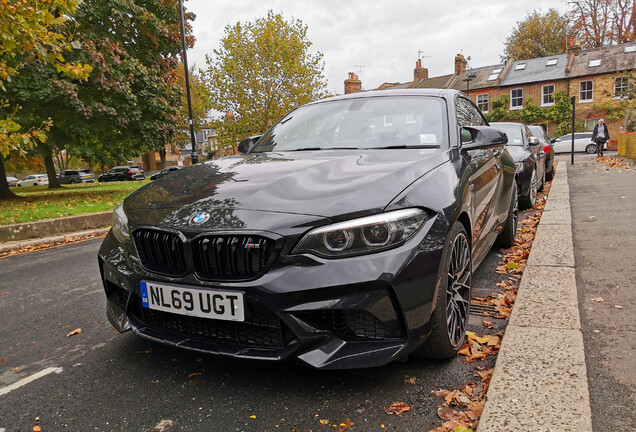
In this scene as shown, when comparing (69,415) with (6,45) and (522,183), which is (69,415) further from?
(522,183)

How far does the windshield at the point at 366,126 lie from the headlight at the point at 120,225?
1.26m

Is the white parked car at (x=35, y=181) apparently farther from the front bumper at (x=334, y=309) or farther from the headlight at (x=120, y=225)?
the front bumper at (x=334, y=309)

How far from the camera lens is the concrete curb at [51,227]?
24.1ft

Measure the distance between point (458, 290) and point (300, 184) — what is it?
1.13m

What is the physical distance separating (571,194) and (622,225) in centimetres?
365

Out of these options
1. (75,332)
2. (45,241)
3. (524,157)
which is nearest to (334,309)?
(75,332)

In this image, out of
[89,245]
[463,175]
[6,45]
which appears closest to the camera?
[463,175]

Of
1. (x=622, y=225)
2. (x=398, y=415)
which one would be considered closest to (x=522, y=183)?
(x=622, y=225)

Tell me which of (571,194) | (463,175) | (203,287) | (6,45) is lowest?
(571,194)

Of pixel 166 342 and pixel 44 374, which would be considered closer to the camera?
pixel 166 342

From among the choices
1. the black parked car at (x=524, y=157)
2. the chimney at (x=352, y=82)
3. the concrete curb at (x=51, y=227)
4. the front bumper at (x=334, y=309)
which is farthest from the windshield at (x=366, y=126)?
the chimney at (x=352, y=82)

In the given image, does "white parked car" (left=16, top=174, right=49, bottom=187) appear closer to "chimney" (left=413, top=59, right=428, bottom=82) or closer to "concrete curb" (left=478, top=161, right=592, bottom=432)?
"chimney" (left=413, top=59, right=428, bottom=82)

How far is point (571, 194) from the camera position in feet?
29.3

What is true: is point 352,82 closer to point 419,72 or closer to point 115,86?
point 419,72
